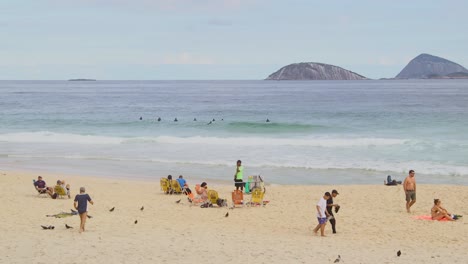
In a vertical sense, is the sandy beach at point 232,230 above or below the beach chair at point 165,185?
below

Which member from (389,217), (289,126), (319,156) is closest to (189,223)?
(389,217)

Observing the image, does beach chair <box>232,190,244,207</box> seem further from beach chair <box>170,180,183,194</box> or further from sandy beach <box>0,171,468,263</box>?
beach chair <box>170,180,183,194</box>

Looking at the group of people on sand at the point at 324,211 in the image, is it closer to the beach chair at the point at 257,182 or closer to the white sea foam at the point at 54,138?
the beach chair at the point at 257,182

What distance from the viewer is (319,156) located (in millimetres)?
32938

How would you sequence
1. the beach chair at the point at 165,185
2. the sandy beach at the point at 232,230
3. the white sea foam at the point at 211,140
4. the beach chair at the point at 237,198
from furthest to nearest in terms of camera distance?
the white sea foam at the point at 211,140 < the beach chair at the point at 165,185 < the beach chair at the point at 237,198 < the sandy beach at the point at 232,230

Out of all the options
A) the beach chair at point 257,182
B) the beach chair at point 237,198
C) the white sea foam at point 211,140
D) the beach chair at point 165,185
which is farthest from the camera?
the white sea foam at point 211,140

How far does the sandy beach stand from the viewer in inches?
510

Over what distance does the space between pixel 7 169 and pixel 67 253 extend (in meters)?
17.4

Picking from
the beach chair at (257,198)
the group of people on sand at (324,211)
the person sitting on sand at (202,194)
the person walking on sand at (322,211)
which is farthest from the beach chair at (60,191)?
the person walking on sand at (322,211)

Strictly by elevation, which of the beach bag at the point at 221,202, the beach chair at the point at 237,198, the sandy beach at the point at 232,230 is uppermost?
the beach chair at the point at 237,198

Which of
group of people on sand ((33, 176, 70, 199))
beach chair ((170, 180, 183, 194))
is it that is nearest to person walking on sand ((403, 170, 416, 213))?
beach chair ((170, 180, 183, 194))

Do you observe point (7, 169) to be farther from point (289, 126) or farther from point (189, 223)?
point (289, 126)

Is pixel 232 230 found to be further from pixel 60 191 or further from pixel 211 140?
pixel 211 140

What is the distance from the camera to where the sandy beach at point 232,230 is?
1295cm
